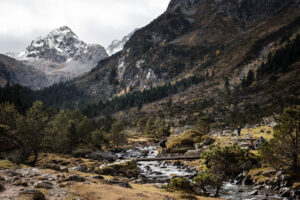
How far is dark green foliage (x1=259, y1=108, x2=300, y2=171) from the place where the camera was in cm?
3033

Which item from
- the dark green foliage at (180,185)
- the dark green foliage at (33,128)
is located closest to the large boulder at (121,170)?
the dark green foliage at (33,128)

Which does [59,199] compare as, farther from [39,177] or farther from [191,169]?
[191,169]

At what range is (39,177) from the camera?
24.6 m

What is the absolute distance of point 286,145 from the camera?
31594mm

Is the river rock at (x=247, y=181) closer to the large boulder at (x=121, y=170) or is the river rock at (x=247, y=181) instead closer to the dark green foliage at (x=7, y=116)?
the large boulder at (x=121, y=170)

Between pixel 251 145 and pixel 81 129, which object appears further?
pixel 81 129

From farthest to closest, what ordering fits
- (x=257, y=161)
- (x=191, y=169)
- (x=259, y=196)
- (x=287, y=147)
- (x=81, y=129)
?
(x=81, y=129) → (x=191, y=169) → (x=257, y=161) → (x=287, y=147) → (x=259, y=196)

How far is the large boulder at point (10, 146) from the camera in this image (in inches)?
1390

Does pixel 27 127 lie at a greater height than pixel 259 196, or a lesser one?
greater

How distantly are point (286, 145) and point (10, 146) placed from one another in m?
48.9

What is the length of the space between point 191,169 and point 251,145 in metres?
17.8

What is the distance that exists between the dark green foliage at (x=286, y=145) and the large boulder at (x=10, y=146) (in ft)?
148

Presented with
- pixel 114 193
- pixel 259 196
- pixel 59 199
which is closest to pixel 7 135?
pixel 59 199

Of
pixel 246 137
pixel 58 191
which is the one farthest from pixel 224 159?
pixel 246 137
